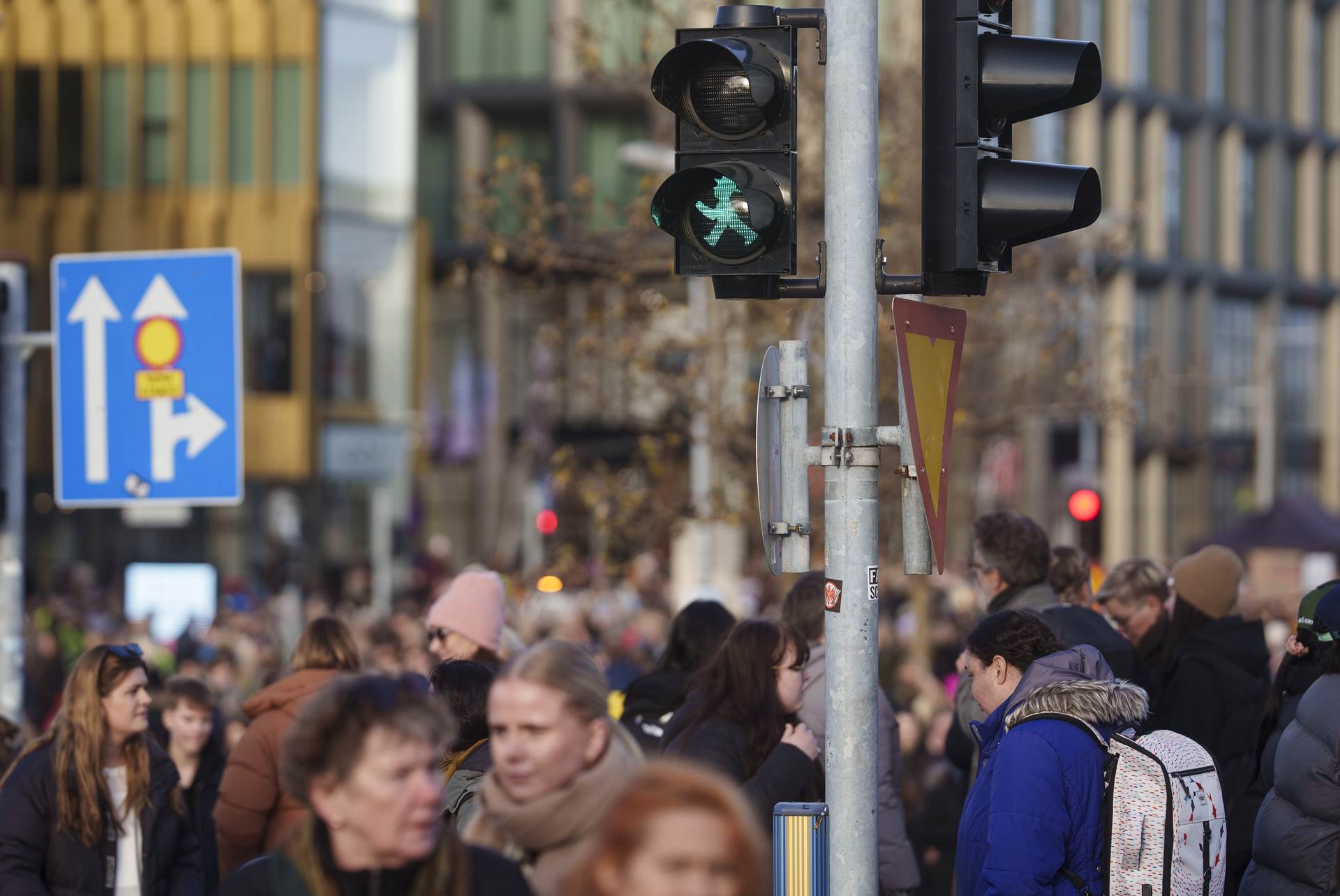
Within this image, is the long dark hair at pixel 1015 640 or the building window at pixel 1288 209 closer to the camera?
the long dark hair at pixel 1015 640

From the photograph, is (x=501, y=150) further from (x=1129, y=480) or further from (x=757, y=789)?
(x=1129, y=480)

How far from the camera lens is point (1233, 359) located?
56688 mm

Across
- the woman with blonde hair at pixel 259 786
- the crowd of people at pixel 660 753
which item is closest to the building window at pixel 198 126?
the crowd of people at pixel 660 753

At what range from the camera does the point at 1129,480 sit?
53031 mm

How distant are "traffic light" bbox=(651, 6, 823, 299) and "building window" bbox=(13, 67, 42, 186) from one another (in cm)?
3227

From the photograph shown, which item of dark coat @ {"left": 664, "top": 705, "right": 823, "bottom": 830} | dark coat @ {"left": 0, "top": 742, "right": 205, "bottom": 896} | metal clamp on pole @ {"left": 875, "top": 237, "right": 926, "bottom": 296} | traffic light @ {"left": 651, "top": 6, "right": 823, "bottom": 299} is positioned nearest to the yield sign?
metal clamp on pole @ {"left": 875, "top": 237, "right": 926, "bottom": 296}

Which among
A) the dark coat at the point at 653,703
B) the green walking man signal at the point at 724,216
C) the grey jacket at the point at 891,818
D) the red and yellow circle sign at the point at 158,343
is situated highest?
the green walking man signal at the point at 724,216

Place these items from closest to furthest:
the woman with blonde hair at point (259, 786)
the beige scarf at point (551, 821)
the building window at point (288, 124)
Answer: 1. the beige scarf at point (551, 821)
2. the woman with blonde hair at point (259, 786)
3. the building window at point (288, 124)

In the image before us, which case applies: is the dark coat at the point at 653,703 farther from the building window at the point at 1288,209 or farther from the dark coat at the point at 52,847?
the building window at the point at 1288,209

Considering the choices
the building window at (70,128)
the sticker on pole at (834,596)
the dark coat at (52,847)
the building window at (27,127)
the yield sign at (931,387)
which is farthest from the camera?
the building window at (27,127)

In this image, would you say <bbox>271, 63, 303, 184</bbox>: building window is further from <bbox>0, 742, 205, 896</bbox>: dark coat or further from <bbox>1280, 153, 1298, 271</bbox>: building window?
<bbox>1280, 153, 1298, 271</bbox>: building window

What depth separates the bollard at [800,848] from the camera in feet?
17.7

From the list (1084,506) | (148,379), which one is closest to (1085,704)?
(148,379)

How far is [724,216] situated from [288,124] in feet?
97.5
